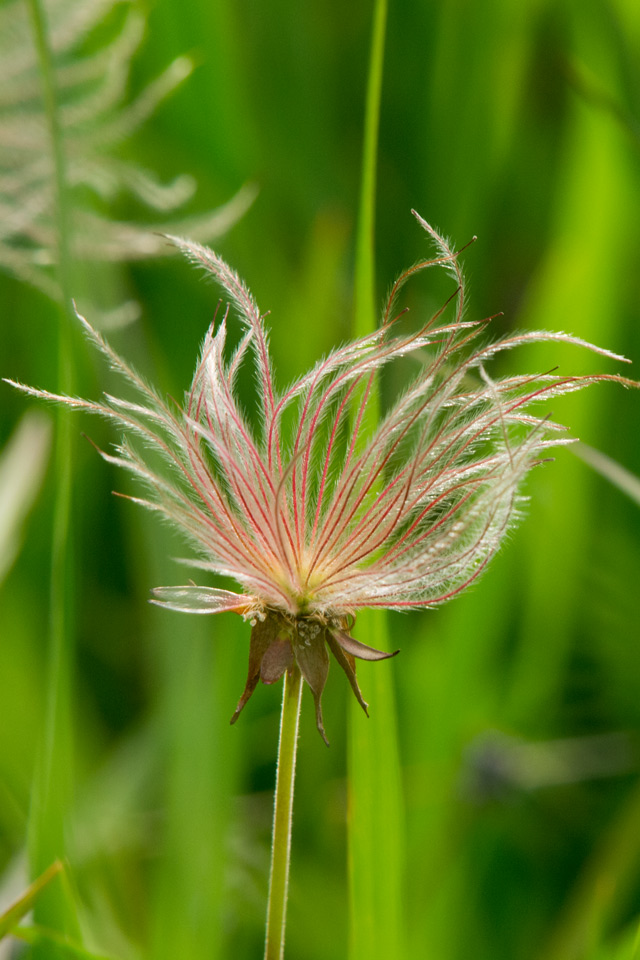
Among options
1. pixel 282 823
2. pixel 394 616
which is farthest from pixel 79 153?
pixel 282 823

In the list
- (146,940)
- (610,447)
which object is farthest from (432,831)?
(610,447)

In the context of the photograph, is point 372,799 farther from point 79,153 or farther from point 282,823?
point 79,153

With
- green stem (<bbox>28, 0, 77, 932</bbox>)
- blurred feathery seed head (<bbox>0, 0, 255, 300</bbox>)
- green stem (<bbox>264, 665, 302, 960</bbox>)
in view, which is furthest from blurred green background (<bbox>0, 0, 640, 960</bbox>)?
green stem (<bbox>264, 665, 302, 960</bbox>)

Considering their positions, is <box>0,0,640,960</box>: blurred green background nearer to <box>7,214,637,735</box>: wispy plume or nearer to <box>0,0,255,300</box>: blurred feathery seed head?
<box>0,0,255,300</box>: blurred feathery seed head

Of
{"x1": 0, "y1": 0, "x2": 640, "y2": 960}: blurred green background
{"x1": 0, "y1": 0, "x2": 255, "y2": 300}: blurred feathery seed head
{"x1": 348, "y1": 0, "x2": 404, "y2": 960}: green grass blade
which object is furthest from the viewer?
{"x1": 0, "y1": 0, "x2": 255, "y2": 300}: blurred feathery seed head

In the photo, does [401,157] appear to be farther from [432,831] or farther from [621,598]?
[432,831]

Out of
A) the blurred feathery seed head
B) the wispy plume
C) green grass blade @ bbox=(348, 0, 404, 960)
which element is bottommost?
green grass blade @ bbox=(348, 0, 404, 960)

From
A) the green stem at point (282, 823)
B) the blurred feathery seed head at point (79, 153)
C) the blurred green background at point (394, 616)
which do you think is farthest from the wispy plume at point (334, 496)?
the blurred feathery seed head at point (79, 153)
